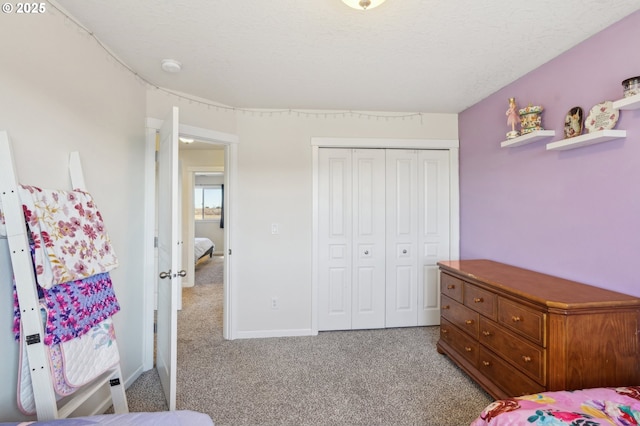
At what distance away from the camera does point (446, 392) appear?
211 centimetres

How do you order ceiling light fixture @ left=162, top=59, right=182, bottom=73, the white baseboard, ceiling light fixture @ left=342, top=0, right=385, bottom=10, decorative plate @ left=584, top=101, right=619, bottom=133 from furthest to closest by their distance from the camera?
the white baseboard < ceiling light fixture @ left=162, top=59, right=182, bottom=73 < decorative plate @ left=584, top=101, right=619, bottom=133 < ceiling light fixture @ left=342, top=0, right=385, bottom=10

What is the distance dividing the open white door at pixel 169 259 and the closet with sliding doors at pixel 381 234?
1.50m

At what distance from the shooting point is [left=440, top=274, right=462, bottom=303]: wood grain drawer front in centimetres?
234

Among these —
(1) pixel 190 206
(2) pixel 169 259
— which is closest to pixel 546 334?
(2) pixel 169 259

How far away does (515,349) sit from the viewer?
177 cm

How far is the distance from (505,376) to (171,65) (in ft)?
9.94

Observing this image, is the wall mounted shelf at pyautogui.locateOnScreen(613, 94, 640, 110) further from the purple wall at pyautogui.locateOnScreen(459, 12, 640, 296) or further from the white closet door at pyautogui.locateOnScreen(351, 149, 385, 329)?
the white closet door at pyautogui.locateOnScreen(351, 149, 385, 329)

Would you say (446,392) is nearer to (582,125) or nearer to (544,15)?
(582,125)

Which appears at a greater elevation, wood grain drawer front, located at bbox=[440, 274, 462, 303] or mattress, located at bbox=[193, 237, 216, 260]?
wood grain drawer front, located at bbox=[440, 274, 462, 303]

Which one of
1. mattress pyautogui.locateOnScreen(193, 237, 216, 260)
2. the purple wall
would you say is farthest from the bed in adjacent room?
the purple wall

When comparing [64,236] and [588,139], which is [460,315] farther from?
[64,236]

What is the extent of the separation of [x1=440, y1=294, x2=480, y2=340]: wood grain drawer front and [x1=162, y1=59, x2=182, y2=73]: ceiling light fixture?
277 centimetres

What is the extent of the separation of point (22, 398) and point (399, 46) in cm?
260

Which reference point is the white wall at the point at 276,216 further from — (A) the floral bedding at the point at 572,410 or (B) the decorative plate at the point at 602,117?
(A) the floral bedding at the point at 572,410
